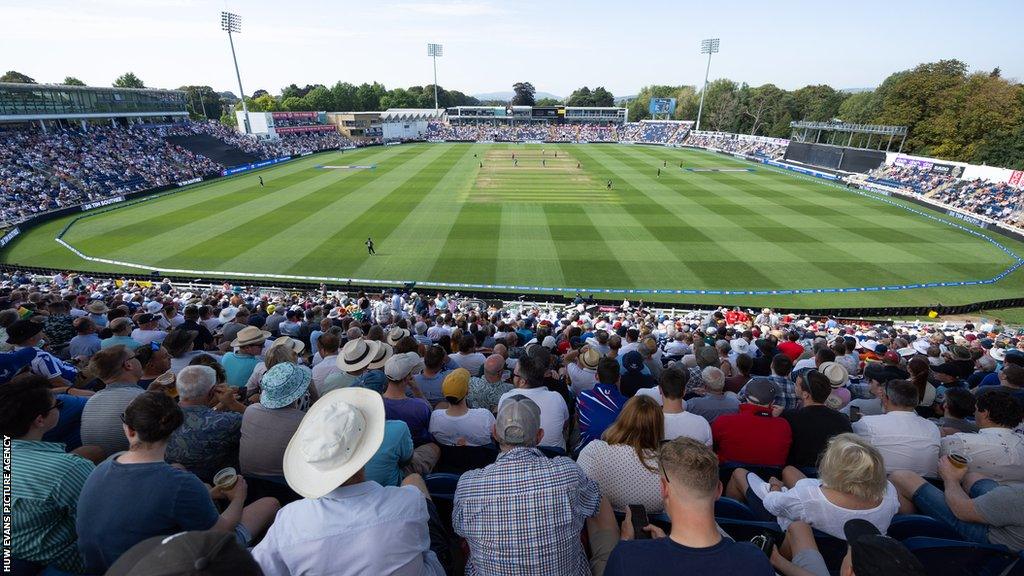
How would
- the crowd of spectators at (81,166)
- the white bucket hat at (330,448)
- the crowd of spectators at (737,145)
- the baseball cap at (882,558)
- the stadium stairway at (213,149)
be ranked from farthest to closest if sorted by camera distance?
the crowd of spectators at (737,145)
the stadium stairway at (213,149)
the crowd of spectators at (81,166)
the white bucket hat at (330,448)
the baseball cap at (882,558)

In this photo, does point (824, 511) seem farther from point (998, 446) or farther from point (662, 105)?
point (662, 105)

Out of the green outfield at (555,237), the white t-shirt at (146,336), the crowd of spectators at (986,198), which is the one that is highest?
the white t-shirt at (146,336)

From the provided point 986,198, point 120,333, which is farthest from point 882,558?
point 986,198

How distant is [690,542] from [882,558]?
0.80 meters

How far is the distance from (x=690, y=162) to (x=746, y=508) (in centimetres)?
6505

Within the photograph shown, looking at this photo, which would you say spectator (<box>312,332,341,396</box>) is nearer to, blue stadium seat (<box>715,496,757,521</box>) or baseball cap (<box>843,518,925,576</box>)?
blue stadium seat (<box>715,496,757,521</box>)

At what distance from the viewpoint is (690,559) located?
2244mm

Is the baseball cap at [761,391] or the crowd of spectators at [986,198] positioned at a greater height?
the baseball cap at [761,391]

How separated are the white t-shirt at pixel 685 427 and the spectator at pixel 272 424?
3440mm

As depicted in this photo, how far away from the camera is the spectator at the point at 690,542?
87.9 inches

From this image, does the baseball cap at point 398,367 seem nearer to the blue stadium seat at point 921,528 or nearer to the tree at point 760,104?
the blue stadium seat at point 921,528

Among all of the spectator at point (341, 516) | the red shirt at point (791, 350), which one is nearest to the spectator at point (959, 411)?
the red shirt at point (791, 350)

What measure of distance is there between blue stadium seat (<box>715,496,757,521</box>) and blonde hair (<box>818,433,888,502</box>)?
830mm

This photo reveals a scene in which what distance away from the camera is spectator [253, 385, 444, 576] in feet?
8.00
